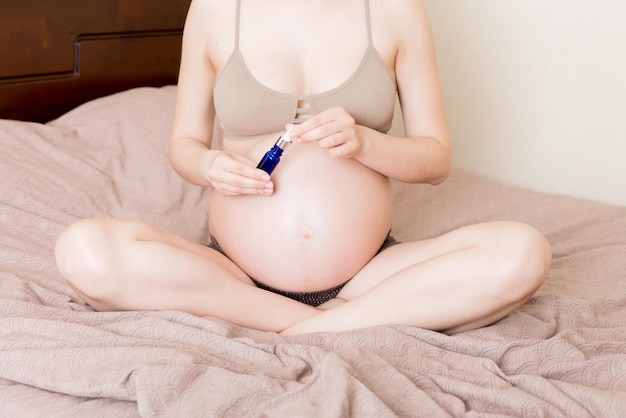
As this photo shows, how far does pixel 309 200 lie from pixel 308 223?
0.04 metres

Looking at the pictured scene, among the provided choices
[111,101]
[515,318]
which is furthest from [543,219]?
[111,101]

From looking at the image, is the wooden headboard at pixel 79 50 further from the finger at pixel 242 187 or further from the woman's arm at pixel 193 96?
the finger at pixel 242 187

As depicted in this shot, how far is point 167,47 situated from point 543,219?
118 cm

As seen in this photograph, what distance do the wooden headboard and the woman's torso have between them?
32.6 inches

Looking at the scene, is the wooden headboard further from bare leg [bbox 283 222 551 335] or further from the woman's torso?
bare leg [bbox 283 222 551 335]

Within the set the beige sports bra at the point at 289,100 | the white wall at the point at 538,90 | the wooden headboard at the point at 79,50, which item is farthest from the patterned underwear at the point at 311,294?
the white wall at the point at 538,90

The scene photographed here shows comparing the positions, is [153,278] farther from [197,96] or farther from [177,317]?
[197,96]

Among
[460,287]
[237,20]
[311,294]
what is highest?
[237,20]

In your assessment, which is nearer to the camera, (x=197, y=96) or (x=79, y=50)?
(x=197, y=96)

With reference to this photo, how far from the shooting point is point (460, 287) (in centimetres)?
118

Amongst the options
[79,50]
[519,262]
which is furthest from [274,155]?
[79,50]

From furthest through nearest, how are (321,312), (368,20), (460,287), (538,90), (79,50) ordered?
(538,90) < (79,50) < (368,20) < (321,312) < (460,287)

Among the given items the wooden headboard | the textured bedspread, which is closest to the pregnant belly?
the textured bedspread

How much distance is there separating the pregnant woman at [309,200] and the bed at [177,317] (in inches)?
2.8
